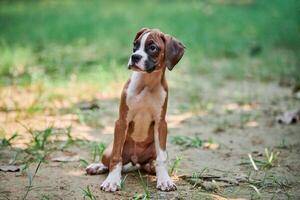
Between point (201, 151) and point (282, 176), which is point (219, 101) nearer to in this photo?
point (201, 151)

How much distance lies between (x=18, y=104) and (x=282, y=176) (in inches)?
121

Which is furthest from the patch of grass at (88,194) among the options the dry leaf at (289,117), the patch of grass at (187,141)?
the dry leaf at (289,117)

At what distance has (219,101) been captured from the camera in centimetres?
655

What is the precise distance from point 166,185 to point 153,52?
918 mm

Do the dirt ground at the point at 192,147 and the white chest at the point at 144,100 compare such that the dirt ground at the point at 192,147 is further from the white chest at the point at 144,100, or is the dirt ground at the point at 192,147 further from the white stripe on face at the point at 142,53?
the white stripe on face at the point at 142,53

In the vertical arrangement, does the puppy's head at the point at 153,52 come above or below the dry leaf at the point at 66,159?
above

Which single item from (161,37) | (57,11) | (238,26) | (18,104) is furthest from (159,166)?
(57,11)

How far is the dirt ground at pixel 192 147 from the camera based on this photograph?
3611 mm

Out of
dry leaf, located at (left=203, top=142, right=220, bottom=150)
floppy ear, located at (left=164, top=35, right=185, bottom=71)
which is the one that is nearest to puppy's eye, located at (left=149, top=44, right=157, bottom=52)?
floppy ear, located at (left=164, top=35, right=185, bottom=71)

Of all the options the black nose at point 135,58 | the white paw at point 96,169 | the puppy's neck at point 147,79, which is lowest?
the white paw at point 96,169

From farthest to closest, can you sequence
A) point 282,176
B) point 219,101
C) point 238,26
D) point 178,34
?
point 238,26 < point 178,34 < point 219,101 < point 282,176

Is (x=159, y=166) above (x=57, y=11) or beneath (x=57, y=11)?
beneath

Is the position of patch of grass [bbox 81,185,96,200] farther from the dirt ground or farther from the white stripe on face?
the white stripe on face

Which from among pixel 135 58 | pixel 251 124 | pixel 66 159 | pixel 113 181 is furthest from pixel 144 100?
pixel 251 124
